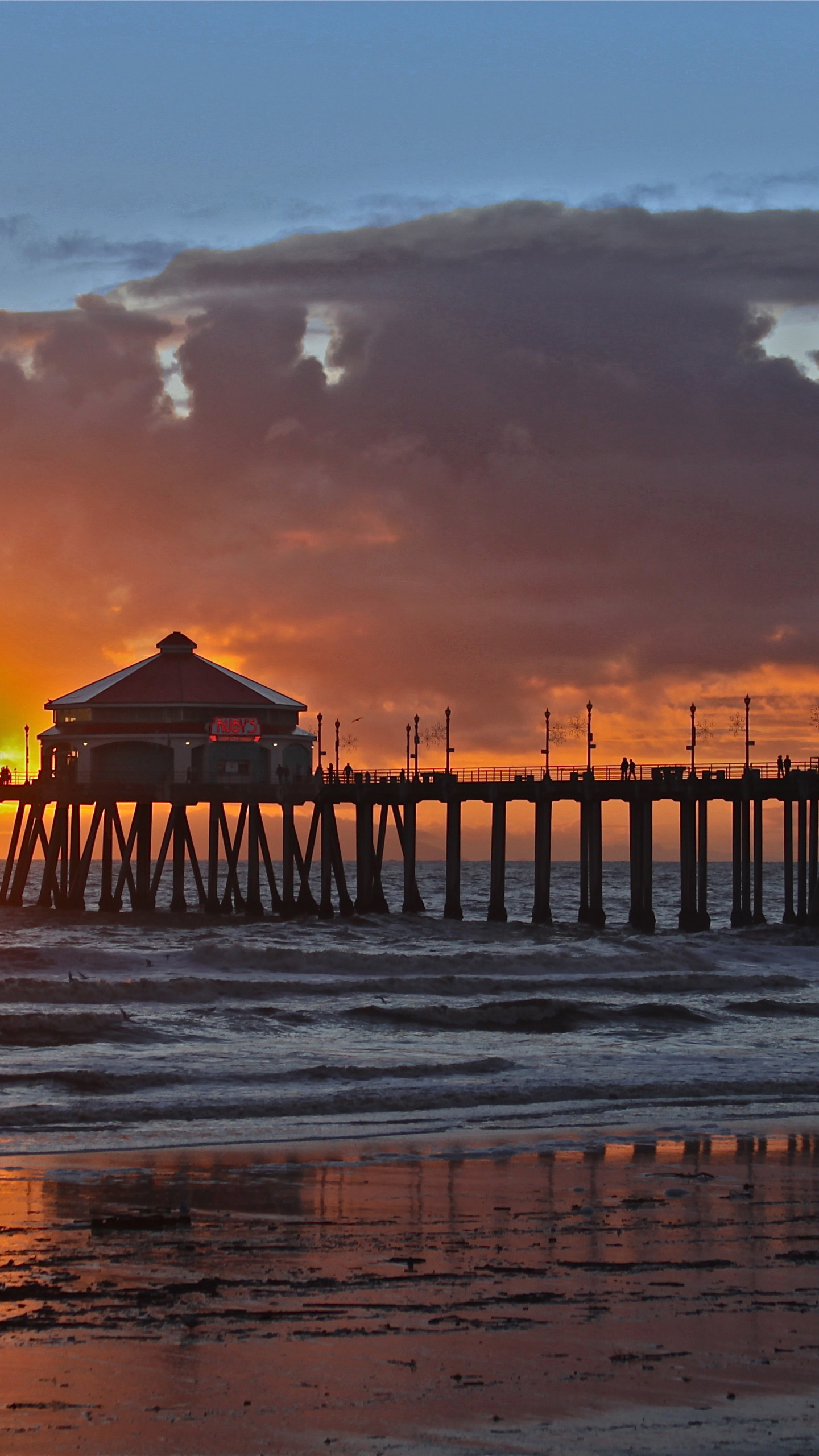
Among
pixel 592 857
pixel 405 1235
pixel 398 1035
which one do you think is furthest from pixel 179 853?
pixel 405 1235

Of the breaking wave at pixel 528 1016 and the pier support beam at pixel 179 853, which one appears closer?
the breaking wave at pixel 528 1016

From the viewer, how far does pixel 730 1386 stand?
843 centimetres

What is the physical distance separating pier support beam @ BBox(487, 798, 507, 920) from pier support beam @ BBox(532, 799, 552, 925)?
132cm

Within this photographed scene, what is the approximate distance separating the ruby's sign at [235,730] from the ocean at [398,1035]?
8.30m

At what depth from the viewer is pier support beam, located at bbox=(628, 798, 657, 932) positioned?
175 ft

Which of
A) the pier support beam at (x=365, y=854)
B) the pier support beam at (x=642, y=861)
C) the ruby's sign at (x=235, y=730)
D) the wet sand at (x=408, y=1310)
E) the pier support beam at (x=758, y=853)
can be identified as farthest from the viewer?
the pier support beam at (x=365, y=854)

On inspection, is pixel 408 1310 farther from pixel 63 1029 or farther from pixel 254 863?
pixel 254 863

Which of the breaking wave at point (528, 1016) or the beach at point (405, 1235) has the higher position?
the beach at point (405, 1235)

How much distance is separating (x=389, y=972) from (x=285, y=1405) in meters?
34.2

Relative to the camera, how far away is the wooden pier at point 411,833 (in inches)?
2128

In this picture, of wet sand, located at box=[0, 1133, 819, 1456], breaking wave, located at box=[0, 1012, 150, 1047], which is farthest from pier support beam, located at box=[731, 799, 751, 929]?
wet sand, located at box=[0, 1133, 819, 1456]

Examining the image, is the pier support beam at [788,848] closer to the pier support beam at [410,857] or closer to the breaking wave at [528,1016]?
the pier support beam at [410,857]

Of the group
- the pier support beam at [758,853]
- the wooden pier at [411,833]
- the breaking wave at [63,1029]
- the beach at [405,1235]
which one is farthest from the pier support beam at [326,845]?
the breaking wave at [63,1029]

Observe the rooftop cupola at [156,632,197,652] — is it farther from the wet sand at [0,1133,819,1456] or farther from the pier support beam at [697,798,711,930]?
the wet sand at [0,1133,819,1456]
